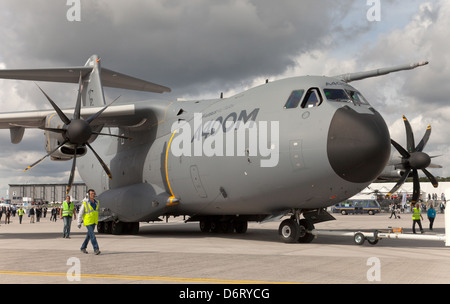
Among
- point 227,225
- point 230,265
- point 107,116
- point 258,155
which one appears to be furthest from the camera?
point 227,225

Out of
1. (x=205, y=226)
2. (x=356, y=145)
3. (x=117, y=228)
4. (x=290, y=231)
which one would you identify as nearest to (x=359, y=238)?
(x=290, y=231)

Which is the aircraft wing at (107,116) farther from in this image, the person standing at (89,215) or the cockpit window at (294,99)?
the cockpit window at (294,99)

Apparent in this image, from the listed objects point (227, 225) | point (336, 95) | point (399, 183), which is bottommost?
point (227, 225)

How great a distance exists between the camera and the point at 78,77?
21781 millimetres

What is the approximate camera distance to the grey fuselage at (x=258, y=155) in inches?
472

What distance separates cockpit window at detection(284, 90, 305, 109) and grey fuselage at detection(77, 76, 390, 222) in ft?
0.11

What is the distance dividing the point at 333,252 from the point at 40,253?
772 centimetres

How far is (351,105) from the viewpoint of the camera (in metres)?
12.6

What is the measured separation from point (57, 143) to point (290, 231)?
9299 millimetres

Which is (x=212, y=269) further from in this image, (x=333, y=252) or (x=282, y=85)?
(x=282, y=85)

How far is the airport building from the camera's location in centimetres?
11712

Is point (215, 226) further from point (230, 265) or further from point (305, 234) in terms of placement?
point (230, 265)

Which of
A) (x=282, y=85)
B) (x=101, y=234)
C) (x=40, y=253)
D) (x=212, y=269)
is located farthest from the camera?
(x=101, y=234)
